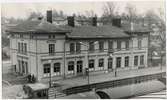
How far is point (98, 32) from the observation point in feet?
7.54

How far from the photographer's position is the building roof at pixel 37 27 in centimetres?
214

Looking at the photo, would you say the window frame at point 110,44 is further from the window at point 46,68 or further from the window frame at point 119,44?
the window at point 46,68

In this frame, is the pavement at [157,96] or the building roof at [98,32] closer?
the building roof at [98,32]

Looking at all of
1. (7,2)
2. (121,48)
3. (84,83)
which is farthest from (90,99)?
Result: (7,2)

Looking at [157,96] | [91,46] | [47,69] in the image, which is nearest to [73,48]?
[91,46]

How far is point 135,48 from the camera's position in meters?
2.39

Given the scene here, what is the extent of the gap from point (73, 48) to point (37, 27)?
1.17ft

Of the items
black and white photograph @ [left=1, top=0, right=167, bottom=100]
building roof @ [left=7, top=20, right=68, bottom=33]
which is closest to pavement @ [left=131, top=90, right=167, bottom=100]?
black and white photograph @ [left=1, top=0, right=167, bottom=100]

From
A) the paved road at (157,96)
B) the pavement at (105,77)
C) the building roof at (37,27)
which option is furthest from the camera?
the paved road at (157,96)

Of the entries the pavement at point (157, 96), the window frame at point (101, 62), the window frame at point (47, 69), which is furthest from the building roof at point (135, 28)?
the window frame at point (47, 69)

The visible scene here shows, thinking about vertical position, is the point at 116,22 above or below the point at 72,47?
above

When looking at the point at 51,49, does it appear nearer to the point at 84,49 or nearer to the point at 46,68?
the point at 46,68

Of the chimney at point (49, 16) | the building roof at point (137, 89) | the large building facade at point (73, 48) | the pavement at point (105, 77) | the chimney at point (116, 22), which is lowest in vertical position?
the building roof at point (137, 89)

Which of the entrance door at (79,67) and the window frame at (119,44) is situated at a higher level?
the window frame at (119,44)
